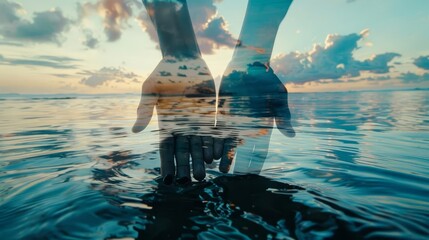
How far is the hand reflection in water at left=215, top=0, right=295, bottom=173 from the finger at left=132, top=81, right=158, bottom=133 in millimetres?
613

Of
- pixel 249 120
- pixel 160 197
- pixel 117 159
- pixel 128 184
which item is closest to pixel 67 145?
pixel 117 159

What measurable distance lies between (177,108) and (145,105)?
0.60m

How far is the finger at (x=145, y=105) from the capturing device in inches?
74.7

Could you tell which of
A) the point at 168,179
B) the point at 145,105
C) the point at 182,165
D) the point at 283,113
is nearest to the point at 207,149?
the point at 182,165

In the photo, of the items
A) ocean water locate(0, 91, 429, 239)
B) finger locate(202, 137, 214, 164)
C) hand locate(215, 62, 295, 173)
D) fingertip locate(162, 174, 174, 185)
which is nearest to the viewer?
ocean water locate(0, 91, 429, 239)

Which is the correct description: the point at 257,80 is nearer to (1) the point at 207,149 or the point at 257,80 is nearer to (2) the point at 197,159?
(1) the point at 207,149

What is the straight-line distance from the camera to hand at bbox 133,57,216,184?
1853 millimetres

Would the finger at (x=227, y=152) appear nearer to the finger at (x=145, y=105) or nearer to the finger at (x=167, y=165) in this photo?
the finger at (x=167, y=165)

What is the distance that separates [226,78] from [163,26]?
74cm

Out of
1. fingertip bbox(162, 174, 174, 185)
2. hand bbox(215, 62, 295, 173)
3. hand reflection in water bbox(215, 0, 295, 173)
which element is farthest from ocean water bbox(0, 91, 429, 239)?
hand reflection in water bbox(215, 0, 295, 173)

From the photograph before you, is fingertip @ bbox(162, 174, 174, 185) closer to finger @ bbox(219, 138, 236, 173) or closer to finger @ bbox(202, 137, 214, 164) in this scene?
finger @ bbox(202, 137, 214, 164)

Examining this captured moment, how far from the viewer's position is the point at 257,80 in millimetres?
2084

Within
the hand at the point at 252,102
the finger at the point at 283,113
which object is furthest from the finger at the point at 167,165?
the finger at the point at 283,113

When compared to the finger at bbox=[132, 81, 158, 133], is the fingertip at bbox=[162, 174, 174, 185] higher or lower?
lower
